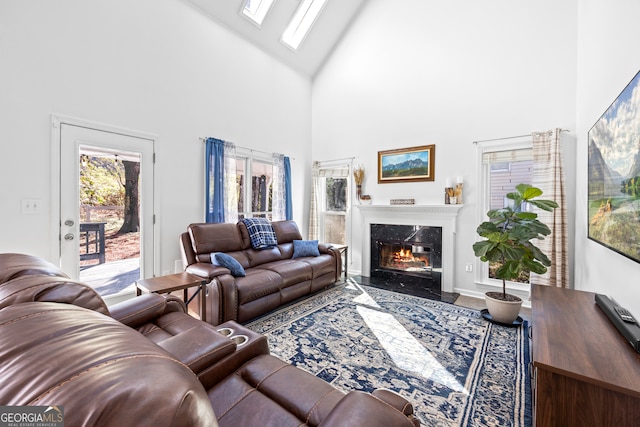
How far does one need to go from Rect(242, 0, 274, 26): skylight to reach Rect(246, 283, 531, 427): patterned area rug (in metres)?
4.59

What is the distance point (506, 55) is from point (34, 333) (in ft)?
16.7

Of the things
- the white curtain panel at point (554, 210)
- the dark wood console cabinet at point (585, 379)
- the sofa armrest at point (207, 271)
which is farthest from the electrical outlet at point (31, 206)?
the white curtain panel at point (554, 210)

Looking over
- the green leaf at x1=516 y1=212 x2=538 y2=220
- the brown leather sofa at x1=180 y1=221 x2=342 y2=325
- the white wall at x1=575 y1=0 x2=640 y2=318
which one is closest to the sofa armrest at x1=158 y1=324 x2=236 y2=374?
the brown leather sofa at x1=180 y1=221 x2=342 y2=325

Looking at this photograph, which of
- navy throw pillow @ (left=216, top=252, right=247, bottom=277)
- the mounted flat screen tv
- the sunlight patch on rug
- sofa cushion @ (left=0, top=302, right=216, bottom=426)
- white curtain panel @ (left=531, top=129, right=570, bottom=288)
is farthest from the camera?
white curtain panel @ (left=531, top=129, right=570, bottom=288)

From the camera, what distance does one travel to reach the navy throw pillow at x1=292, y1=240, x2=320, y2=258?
14.1ft

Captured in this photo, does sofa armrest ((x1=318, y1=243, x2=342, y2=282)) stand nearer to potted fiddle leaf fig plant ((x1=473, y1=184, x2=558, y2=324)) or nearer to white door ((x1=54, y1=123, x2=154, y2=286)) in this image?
potted fiddle leaf fig plant ((x1=473, y1=184, x2=558, y2=324))

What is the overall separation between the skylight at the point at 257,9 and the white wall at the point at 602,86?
4183 millimetres

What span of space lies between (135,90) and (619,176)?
4.51 m

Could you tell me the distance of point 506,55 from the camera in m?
3.73

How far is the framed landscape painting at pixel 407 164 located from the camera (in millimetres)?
4336

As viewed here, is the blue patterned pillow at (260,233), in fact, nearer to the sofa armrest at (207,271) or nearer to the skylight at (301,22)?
the sofa armrest at (207,271)

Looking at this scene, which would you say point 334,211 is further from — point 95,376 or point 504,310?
point 95,376

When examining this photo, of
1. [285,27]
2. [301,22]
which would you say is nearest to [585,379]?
[285,27]

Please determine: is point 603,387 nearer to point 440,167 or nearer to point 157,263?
point 440,167
